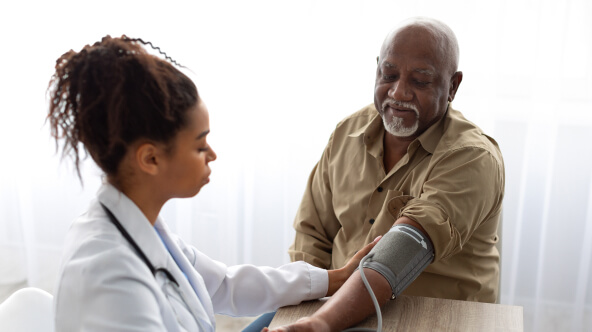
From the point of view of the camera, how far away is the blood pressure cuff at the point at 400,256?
4.35 feet

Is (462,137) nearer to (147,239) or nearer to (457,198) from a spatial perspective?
(457,198)

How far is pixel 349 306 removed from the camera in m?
1.26

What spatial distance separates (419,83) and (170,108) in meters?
0.79

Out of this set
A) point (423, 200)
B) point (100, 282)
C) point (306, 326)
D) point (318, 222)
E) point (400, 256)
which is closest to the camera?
point (100, 282)

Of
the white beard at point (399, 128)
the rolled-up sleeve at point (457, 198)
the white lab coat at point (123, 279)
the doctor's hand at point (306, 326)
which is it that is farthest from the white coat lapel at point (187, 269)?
the white beard at point (399, 128)

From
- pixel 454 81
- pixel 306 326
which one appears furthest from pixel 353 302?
pixel 454 81

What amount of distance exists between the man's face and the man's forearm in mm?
479

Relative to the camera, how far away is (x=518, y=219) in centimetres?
242

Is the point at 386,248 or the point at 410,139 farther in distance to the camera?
the point at 410,139

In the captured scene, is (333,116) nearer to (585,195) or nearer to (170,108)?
(585,195)

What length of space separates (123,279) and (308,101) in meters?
1.62

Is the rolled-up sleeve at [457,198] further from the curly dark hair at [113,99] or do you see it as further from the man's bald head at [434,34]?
the curly dark hair at [113,99]

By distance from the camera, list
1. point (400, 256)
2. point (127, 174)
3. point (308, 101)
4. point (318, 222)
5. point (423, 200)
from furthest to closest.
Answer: point (308, 101) < point (318, 222) < point (423, 200) < point (400, 256) < point (127, 174)

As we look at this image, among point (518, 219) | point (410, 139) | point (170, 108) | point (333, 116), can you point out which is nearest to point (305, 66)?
point (333, 116)
